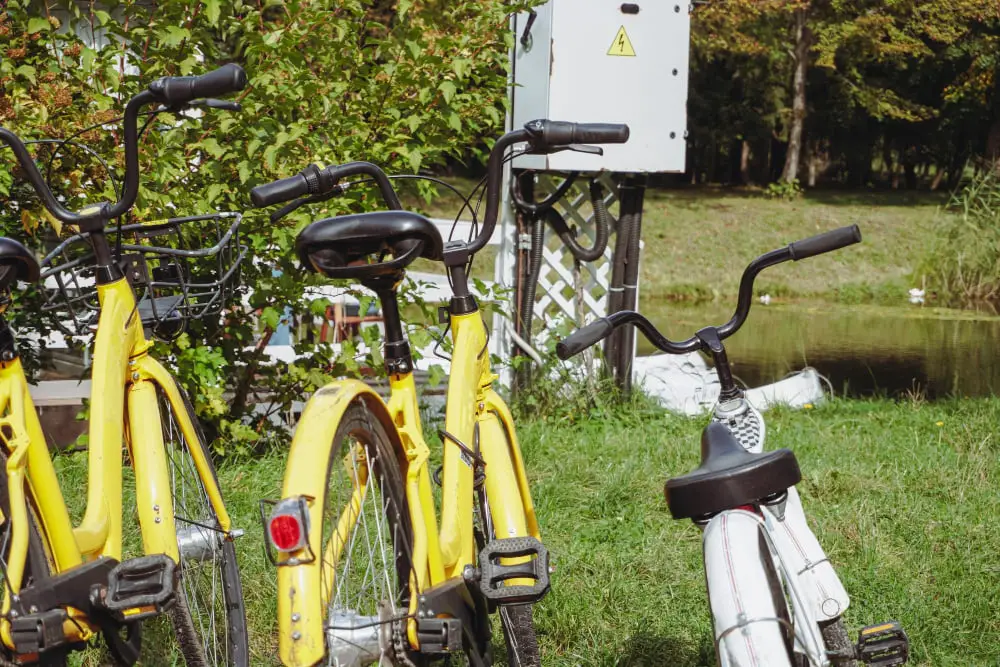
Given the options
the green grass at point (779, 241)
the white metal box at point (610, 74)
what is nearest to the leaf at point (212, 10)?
the white metal box at point (610, 74)

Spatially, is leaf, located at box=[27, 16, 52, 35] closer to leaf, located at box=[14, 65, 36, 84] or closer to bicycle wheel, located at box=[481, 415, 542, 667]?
leaf, located at box=[14, 65, 36, 84]

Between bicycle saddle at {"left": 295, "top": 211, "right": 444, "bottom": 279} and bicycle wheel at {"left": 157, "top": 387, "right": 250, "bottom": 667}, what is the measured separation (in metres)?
0.74

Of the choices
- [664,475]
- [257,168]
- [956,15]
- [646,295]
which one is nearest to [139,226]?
[257,168]

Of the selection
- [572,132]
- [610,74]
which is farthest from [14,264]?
[610,74]

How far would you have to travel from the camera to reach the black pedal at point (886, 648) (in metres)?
2.39

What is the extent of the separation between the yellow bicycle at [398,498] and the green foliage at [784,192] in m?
20.5

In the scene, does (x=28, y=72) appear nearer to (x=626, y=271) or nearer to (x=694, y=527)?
(x=694, y=527)

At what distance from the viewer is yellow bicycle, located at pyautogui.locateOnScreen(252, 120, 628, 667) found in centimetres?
212

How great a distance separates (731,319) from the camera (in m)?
2.58

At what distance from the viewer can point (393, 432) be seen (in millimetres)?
2551

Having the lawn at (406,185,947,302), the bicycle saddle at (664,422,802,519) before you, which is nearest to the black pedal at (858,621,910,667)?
the bicycle saddle at (664,422,802,519)

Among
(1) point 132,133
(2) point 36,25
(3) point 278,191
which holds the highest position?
(2) point 36,25

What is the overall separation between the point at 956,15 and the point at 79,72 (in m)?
18.4

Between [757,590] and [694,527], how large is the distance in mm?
2434
